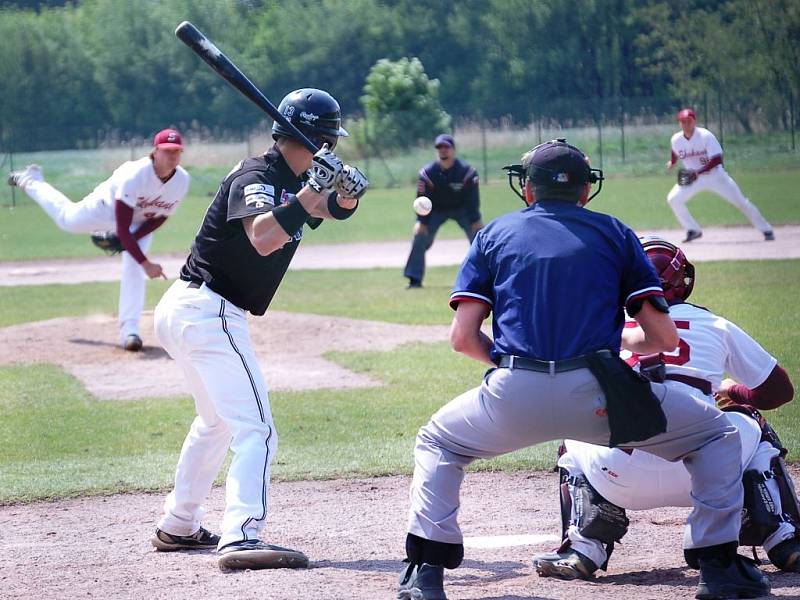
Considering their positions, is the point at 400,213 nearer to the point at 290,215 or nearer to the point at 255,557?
the point at 290,215

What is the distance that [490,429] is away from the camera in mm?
3615

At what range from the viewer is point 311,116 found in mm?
A: 4727

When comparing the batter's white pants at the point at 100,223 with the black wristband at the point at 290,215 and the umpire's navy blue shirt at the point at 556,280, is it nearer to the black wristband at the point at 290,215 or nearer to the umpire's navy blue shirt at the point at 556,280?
the black wristband at the point at 290,215

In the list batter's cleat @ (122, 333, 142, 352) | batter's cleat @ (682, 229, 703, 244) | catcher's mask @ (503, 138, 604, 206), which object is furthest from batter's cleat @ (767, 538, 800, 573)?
batter's cleat @ (682, 229, 703, 244)

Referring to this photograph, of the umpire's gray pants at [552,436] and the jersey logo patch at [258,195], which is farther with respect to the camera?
the jersey logo patch at [258,195]

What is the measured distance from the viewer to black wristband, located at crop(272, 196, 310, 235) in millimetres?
4270

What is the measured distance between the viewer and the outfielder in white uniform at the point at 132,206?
33.0ft

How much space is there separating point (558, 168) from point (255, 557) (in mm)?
1906

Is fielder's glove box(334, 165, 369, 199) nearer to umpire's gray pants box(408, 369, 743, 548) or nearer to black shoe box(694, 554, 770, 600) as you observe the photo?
umpire's gray pants box(408, 369, 743, 548)

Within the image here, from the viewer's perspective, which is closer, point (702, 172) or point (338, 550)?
point (338, 550)

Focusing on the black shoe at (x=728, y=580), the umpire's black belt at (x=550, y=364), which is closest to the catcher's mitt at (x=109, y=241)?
the umpire's black belt at (x=550, y=364)

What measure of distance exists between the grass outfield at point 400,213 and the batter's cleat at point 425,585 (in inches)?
714

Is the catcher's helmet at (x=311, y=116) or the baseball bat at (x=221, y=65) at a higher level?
the baseball bat at (x=221, y=65)

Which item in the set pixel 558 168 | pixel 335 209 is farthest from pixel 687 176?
pixel 558 168
